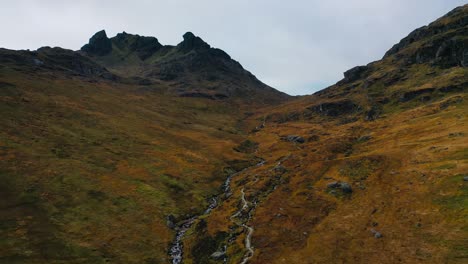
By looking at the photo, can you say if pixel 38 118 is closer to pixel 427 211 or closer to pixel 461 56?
pixel 427 211

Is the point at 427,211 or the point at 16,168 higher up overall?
the point at 16,168

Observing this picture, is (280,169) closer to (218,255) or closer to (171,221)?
(171,221)

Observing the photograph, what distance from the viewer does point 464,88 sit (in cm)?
16400

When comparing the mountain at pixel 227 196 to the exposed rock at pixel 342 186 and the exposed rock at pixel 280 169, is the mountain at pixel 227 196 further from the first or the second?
the exposed rock at pixel 280 169

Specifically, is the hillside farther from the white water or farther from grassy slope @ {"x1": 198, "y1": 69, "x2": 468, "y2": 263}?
the white water

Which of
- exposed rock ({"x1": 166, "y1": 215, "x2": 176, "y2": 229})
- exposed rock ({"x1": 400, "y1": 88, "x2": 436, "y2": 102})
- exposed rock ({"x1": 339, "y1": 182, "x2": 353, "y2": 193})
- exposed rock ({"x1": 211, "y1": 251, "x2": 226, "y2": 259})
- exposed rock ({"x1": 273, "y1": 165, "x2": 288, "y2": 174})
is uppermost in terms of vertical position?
exposed rock ({"x1": 400, "y1": 88, "x2": 436, "y2": 102})

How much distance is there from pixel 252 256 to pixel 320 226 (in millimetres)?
15375

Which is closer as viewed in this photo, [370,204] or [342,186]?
[370,204]

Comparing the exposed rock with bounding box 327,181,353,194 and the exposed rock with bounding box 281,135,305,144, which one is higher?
the exposed rock with bounding box 281,135,305,144

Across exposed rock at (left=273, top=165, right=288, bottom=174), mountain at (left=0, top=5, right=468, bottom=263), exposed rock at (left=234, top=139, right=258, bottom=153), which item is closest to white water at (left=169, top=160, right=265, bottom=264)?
mountain at (left=0, top=5, right=468, bottom=263)

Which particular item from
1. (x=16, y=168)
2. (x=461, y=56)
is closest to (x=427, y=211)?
(x=16, y=168)

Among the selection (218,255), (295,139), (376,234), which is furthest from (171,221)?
(295,139)

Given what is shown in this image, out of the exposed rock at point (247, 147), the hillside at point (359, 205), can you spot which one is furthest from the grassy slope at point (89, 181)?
the hillside at point (359, 205)

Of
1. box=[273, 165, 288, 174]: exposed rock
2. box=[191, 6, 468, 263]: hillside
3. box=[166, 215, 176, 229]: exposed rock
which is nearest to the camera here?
box=[191, 6, 468, 263]: hillside
